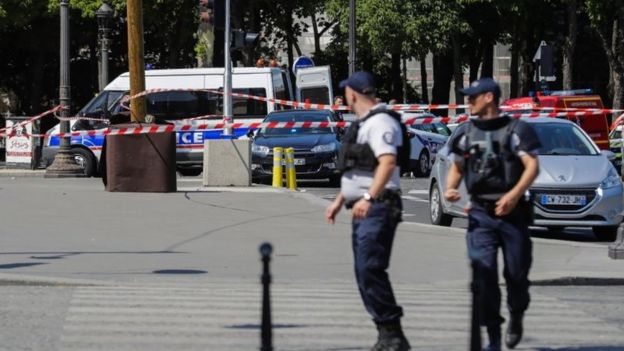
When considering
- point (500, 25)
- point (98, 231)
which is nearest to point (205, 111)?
point (98, 231)

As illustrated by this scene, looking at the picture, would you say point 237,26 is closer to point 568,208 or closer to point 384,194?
point 568,208

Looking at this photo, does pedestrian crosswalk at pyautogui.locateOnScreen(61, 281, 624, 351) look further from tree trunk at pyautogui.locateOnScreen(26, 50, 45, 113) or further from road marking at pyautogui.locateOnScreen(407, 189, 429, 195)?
tree trunk at pyautogui.locateOnScreen(26, 50, 45, 113)

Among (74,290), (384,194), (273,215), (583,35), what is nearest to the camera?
(384,194)

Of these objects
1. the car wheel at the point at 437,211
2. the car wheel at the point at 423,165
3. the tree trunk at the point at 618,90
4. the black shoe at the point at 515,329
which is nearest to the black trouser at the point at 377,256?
the black shoe at the point at 515,329

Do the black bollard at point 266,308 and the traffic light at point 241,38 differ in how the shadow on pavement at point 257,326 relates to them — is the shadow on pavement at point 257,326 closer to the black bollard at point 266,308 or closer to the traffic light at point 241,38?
the black bollard at point 266,308

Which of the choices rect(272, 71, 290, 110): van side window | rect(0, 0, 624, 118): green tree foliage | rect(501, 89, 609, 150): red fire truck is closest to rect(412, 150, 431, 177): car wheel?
rect(501, 89, 609, 150): red fire truck

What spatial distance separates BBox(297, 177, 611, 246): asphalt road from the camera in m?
18.4

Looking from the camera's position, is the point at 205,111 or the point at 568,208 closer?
the point at 568,208

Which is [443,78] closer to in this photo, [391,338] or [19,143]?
[19,143]

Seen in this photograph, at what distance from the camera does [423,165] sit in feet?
109

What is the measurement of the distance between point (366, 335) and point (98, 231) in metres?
7.69

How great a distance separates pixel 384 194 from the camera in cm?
855

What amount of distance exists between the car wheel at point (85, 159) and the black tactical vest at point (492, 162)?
869 inches

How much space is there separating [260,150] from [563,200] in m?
11.6
